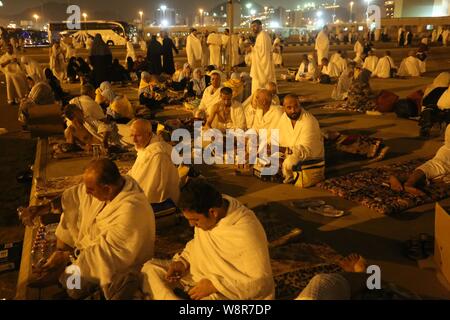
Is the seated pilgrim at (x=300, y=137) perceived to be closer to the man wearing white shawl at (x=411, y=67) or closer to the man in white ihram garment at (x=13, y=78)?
the man in white ihram garment at (x=13, y=78)

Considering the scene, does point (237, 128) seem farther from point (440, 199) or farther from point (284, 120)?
point (440, 199)

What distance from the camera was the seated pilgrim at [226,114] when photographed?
696cm

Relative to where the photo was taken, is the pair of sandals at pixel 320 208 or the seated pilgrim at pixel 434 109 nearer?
the pair of sandals at pixel 320 208

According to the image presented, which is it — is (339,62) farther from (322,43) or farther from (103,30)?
(103,30)

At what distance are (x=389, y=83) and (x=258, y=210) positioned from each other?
445 inches

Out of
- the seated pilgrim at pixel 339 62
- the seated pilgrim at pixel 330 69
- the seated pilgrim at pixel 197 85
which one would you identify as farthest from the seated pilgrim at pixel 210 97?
the seated pilgrim at pixel 339 62

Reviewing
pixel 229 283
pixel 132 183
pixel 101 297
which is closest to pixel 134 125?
pixel 132 183

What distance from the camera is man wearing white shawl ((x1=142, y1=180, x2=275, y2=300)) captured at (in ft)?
8.24

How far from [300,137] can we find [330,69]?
10.6 m

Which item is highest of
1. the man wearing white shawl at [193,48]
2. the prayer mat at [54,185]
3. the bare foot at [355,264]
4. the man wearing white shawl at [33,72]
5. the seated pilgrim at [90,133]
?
the man wearing white shawl at [193,48]

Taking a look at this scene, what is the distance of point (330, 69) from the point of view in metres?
15.4

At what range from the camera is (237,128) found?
6.91 m

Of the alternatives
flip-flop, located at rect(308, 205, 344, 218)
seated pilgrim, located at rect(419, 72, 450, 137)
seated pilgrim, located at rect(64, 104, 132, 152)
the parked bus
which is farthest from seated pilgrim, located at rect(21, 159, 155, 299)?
the parked bus

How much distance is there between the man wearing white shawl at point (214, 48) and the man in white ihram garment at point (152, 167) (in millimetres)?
13543
